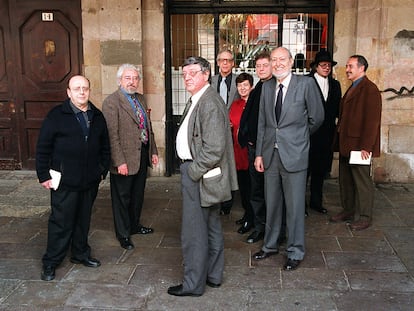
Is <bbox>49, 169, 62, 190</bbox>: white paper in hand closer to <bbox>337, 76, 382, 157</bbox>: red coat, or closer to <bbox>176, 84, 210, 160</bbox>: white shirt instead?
<bbox>176, 84, 210, 160</bbox>: white shirt

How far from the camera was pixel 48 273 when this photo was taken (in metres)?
4.24

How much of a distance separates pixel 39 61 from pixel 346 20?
176 inches

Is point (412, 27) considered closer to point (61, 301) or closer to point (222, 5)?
point (222, 5)

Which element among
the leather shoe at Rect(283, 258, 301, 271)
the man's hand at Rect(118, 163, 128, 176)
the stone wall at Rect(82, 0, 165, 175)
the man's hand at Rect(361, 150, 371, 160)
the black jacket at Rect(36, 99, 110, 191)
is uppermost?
the stone wall at Rect(82, 0, 165, 175)

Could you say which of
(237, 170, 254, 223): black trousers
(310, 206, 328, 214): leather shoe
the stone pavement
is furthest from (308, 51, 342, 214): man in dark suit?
(237, 170, 254, 223): black trousers

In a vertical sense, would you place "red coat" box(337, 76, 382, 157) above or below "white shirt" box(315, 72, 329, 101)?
below

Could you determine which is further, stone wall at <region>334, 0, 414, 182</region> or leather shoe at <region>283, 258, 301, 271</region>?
stone wall at <region>334, 0, 414, 182</region>

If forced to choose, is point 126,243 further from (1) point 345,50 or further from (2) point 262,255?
(1) point 345,50

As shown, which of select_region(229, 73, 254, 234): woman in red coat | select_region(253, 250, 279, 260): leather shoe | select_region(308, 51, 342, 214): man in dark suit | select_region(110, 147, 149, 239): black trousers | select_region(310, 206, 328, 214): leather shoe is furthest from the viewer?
select_region(310, 206, 328, 214): leather shoe

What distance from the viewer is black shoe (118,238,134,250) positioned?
489 cm

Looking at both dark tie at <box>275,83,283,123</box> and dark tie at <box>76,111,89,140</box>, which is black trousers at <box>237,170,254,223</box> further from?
dark tie at <box>76,111,89,140</box>

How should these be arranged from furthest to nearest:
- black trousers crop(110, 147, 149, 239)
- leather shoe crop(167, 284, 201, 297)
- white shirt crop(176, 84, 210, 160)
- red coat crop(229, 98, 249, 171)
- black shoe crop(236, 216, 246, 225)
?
black shoe crop(236, 216, 246, 225), red coat crop(229, 98, 249, 171), black trousers crop(110, 147, 149, 239), leather shoe crop(167, 284, 201, 297), white shirt crop(176, 84, 210, 160)

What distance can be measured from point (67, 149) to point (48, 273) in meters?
1.04

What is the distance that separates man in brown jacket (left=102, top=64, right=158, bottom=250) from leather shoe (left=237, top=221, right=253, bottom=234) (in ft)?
3.50
